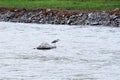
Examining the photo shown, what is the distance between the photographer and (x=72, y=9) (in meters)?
51.0

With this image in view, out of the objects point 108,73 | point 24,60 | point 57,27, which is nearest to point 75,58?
point 24,60

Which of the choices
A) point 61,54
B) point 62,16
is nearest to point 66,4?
point 62,16

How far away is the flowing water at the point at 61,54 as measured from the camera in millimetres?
24625

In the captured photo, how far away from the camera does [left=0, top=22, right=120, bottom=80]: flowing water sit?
2462 centimetres

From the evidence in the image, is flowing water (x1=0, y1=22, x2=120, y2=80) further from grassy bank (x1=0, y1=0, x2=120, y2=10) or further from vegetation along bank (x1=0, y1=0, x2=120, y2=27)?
grassy bank (x1=0, y1=0, x2=120, y2=10)

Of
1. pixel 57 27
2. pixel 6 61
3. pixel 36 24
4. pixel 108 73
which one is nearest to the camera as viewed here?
pixel 108 73

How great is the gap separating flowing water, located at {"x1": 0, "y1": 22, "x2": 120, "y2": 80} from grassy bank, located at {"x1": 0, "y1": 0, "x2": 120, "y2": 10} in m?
6.30

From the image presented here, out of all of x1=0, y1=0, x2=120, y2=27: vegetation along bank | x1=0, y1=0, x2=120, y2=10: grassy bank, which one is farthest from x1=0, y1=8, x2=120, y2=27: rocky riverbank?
x1=0, y1=0, x2=120, y2=10: grassy bank

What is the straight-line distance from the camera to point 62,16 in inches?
1917

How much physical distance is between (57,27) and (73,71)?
19736mm

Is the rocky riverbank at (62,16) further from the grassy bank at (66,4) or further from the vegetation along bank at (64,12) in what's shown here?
Answer: the grassy bank at (66,4)

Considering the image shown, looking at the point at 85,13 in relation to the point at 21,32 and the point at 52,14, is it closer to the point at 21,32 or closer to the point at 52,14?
the point at 52,14

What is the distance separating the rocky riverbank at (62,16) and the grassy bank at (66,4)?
1694 mm

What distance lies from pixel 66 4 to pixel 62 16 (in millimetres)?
4876
